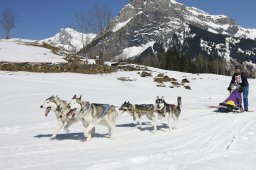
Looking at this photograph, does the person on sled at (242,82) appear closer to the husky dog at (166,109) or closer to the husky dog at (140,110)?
the husky dog at (166,109)

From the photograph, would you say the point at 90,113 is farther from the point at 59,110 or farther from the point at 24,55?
the point at 24,55

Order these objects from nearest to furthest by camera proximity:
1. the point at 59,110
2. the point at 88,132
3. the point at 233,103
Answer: the point at 88,132 < the point at 59,110 < the point at 233,103

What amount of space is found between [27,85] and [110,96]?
555cm

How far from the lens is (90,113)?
9523 millimetres

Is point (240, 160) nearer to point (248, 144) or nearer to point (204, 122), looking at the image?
point (248, 144)

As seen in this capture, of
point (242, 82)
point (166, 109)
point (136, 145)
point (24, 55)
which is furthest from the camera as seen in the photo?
point (24, 55)

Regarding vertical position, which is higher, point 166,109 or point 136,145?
point 166,109

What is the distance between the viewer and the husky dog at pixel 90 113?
9.39 meters

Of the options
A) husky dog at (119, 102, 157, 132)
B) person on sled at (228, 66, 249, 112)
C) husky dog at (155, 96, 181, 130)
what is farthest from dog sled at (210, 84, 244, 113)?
husky dog at (119, 102, 157, 132)

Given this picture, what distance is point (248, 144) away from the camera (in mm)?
8852

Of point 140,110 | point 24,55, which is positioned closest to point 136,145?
point 140,110

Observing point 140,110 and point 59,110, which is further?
point 140,110

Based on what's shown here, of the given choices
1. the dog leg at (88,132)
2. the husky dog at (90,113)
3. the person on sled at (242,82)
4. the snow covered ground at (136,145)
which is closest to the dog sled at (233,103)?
the person on sled at (242,82)

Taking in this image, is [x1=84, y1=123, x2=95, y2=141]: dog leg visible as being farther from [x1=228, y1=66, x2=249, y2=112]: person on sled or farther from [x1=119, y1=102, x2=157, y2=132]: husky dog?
[x1=228, y1=66, x2=249, y2=112]: person on sled
